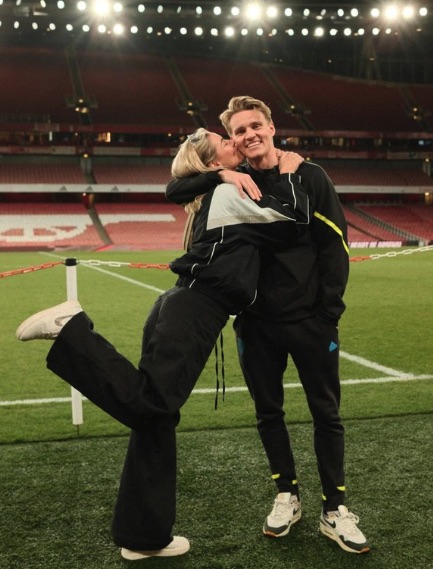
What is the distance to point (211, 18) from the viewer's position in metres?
37.5

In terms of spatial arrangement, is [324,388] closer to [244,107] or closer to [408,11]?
[244,107]

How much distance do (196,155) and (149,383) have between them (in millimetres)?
1078

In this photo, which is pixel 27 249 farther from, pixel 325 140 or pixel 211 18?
pixel 325 140

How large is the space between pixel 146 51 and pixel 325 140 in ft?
47.4

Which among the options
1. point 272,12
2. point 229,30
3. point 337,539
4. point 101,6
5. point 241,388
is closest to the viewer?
point 337,539

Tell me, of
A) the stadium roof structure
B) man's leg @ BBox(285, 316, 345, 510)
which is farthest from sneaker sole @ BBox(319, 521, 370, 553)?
the stadium roof structure

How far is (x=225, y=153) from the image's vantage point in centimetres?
311

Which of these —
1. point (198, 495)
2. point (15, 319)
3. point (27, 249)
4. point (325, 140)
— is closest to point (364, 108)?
point (325, 140)

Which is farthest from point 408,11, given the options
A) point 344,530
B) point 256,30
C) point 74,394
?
point 344,530

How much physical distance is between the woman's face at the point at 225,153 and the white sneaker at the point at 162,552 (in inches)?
71.0

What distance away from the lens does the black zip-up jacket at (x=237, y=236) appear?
289 cm

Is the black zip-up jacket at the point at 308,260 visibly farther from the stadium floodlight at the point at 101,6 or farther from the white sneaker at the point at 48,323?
the stadium floodlight at the point at 101,6

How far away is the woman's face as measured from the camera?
122 inches

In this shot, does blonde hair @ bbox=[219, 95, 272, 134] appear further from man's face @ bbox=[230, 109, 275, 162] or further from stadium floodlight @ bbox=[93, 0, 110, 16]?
stadium floodlight @ bbox=[93, 0, 110, 16]
